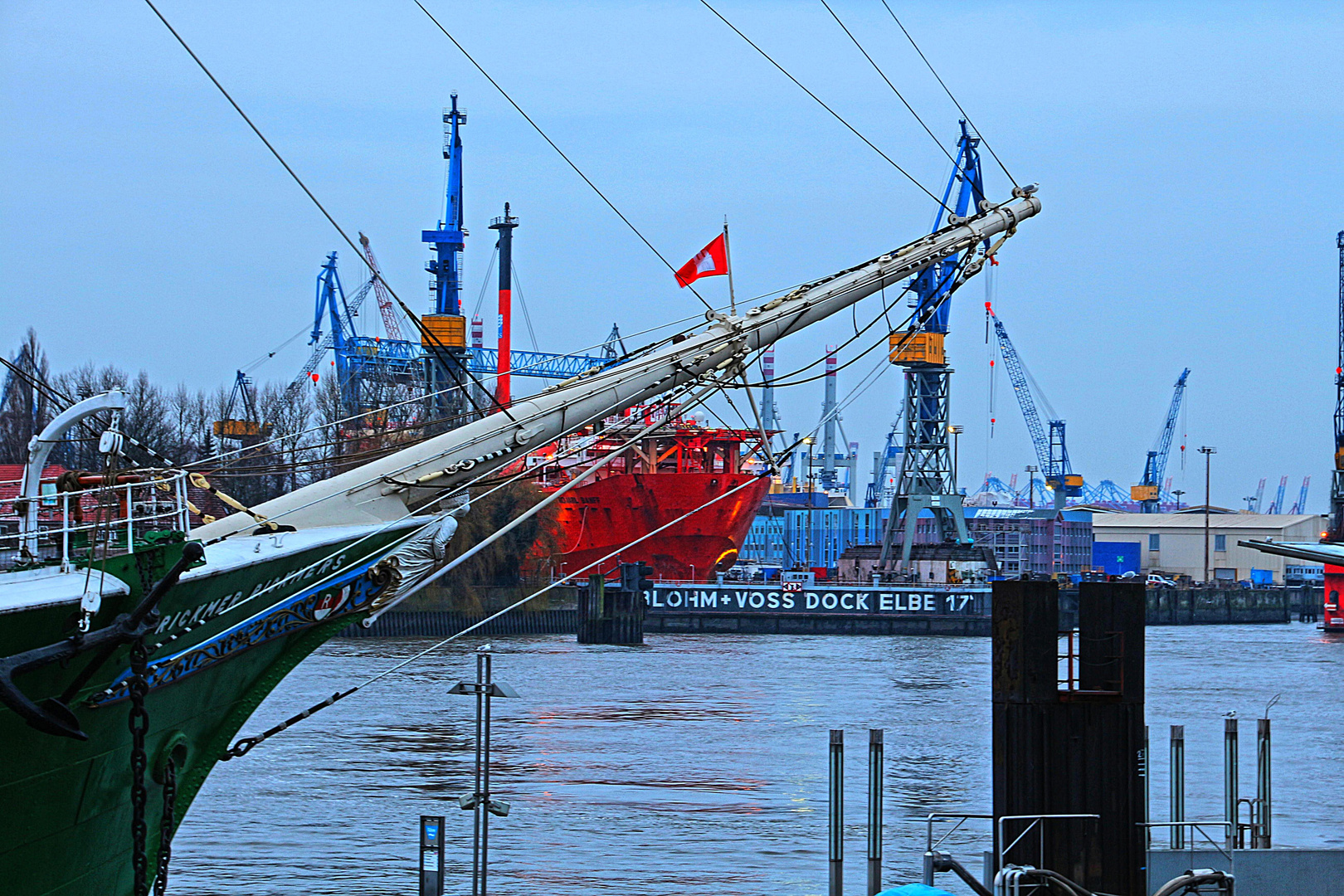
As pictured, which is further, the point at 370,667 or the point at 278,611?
the point at 370,667

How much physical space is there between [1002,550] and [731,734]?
111492 mm

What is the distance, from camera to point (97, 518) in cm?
988

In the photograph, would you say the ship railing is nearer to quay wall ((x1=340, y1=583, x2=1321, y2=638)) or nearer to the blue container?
quay wall ((x1=340, y1=583, x2=1321, y2=638))

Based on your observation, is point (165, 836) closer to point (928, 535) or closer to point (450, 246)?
point (450, 246)

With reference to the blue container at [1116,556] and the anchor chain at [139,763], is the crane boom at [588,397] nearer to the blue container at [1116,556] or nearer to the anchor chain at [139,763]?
the anchor chain at [139,763]

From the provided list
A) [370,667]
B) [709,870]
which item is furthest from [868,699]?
[709,870]

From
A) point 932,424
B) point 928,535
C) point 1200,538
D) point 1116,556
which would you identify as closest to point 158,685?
point 932,424

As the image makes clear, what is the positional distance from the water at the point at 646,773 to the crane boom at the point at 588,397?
536 centimetres

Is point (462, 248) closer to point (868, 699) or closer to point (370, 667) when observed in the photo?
point (370, 667)

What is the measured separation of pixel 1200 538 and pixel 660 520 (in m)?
81.2

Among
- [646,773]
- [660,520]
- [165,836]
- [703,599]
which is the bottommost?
[646,773]

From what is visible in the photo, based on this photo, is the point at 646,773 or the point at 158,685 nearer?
the point at 158,685

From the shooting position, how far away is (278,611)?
12.4m

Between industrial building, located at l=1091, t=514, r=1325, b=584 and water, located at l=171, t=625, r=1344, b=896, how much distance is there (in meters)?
92.9
